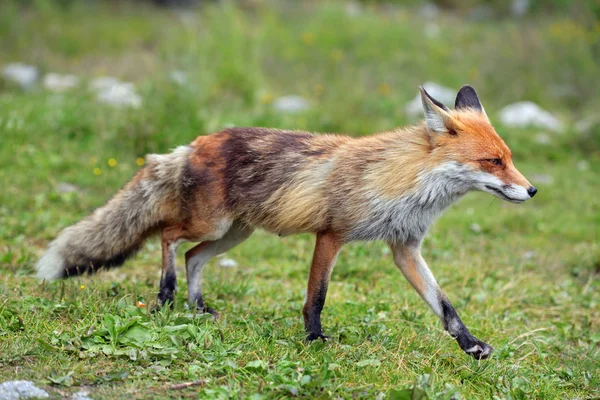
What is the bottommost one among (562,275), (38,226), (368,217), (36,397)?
(562,275)

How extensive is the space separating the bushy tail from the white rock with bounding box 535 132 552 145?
7480 millimetres

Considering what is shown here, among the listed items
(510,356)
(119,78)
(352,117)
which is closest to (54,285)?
(510,356)

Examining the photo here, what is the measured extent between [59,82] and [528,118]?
26.5 feet

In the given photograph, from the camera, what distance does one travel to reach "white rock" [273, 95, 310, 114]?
11.8m

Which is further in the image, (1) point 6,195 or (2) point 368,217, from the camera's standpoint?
(1) point 6,195

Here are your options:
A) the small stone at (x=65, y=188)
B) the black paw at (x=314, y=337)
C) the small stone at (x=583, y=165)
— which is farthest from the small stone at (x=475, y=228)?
the small stone at (x=65, y=188)

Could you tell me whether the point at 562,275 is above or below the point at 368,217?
below

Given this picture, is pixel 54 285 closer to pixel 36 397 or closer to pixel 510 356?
pixel 36 397

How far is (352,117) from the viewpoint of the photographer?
36.8 ft

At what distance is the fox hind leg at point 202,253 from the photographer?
216 inches

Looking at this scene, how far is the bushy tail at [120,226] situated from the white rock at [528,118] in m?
7.83

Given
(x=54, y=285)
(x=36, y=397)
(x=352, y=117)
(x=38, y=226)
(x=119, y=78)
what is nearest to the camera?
(x=36, y=397)

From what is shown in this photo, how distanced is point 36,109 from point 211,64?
3.31m

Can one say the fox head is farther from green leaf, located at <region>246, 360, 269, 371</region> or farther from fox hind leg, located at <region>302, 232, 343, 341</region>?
green leaf, located at <region>246, 360, 269, 371</region>
